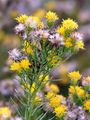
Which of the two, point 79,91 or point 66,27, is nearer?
point 66,27

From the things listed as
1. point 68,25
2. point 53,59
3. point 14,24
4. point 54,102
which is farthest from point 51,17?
point 14,24

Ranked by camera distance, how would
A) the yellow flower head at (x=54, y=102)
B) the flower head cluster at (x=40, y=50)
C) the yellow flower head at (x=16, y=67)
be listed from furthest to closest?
1. the yellow flower head at (x=54, y=102)
2. the yellow flower head at (x=16, y=67)
3. the flower head cluster at (x=40, y=50)

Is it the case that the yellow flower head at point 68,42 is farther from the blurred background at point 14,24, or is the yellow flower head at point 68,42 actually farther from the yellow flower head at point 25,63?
the blurred background at point 14,24

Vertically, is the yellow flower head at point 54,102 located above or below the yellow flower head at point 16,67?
below

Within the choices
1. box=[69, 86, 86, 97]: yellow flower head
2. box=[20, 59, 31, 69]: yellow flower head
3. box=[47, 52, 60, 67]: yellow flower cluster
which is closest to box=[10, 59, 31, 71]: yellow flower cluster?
box=[20, 59, 31, 69]: yellow flower head

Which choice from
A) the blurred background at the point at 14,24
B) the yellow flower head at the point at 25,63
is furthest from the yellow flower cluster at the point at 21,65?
the blurred background at the point at 14,24

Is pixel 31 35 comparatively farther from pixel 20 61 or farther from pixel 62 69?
pixel 62 69

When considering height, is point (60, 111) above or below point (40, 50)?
below

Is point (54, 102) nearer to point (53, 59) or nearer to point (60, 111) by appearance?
point (60, 111)

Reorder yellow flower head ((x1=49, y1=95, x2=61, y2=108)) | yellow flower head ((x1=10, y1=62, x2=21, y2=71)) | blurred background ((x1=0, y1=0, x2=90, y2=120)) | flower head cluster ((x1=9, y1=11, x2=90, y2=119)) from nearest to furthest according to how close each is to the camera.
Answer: flower head cluster ((x1=9, y1=11, x2=90, y2=119)), yellow flower head ((x1=10, y1=62, x2=21, y2=71)), yellow flower head ((x1=49, y1=95, x2=61, y2=108)), blurred background ((x1=0, y1=0, x2=90, y2=120))

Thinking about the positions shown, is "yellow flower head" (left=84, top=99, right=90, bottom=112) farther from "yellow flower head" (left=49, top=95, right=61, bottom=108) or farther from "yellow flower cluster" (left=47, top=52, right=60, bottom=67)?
"yellow flower cluster" (left=47, top=52, right=60, bottom=67)

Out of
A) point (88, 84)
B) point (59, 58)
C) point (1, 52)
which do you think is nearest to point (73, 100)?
point (88, 84)
